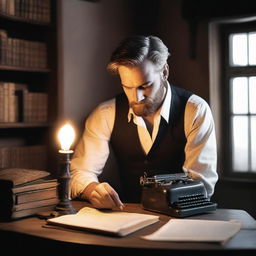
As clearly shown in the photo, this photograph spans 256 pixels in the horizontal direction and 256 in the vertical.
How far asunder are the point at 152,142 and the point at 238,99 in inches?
60.0

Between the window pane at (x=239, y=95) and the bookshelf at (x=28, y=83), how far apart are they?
1581 mm

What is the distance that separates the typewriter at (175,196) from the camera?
2.42 m

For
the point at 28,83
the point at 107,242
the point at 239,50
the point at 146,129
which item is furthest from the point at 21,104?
the point at 107,242

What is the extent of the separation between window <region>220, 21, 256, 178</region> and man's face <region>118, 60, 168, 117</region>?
1427 millimetres

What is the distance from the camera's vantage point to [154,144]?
3.20 metres

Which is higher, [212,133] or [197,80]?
[197,80]

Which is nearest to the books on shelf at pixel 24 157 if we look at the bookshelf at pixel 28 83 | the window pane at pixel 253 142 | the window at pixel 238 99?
the bookshelf at pixel 28 83

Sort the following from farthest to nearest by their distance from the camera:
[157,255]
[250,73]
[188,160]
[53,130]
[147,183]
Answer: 1. [250,73]
2. [53,130]
3. [188,160]
4. [147,183]
5. [157,255]

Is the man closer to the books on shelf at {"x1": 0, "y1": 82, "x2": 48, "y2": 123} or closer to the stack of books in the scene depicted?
the stack of books

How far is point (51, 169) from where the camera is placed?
4004 mm

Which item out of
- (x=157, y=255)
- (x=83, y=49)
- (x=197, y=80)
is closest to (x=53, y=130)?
(x=83, y=49)

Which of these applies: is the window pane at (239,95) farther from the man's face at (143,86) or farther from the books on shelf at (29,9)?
the books on shelf at (29,9)

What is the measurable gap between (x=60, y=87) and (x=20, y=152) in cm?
59

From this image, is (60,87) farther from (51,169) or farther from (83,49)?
(51,169)
